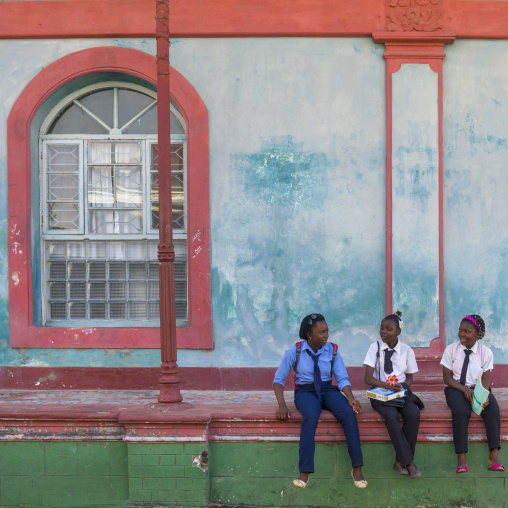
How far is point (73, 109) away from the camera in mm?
7379

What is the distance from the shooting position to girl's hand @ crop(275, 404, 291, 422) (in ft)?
17.9

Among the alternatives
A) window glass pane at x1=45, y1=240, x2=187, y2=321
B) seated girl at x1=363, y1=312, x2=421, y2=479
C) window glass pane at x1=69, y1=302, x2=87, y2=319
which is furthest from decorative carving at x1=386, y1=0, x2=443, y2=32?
window glass pane at x1=69, y1=302, x2=87, y2=319

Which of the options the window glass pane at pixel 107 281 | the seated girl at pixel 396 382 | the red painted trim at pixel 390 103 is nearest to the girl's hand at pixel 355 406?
the seated girl at pixel 396 382

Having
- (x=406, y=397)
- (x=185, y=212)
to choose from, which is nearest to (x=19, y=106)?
(x=185, y=212)

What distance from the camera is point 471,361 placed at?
573 centimetres

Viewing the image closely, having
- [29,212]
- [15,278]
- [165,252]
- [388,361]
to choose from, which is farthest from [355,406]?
[29,212]

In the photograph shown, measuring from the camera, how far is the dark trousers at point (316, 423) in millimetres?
5281

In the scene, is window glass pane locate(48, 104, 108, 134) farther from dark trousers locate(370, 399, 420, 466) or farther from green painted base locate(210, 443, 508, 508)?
dark trousers locate(370, 399, 420, 466)

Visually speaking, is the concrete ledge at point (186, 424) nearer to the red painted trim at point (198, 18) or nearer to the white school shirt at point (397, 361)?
the white school shirt at point (397, 361)

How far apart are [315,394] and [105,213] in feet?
10.4

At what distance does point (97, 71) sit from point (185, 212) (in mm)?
1742

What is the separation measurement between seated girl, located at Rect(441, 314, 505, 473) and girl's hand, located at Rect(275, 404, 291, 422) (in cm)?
137

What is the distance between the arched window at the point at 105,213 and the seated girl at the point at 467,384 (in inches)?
115

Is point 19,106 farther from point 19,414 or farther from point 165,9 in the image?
point 19,414
